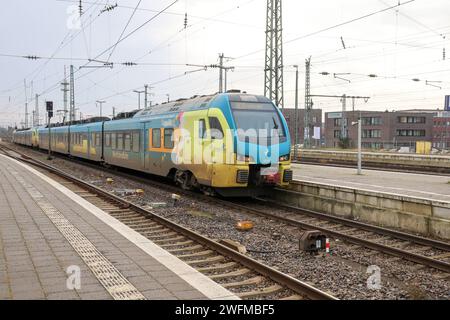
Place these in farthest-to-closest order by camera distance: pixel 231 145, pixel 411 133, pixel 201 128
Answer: pixel 411 133
pixel 201 128
pixel 231 145

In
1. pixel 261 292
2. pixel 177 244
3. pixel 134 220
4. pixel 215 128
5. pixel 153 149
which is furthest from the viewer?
pixel 153 149

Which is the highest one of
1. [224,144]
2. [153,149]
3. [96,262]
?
[224,144]

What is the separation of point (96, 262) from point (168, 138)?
943 centimetres

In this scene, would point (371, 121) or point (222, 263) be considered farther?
point (371, 121)

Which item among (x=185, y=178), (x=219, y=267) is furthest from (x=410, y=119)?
(x=219, y=267)

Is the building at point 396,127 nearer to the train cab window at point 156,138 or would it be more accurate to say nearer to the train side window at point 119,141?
the train side window at point 119,141

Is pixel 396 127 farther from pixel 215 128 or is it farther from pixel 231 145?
pixel 231 145

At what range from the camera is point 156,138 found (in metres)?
16.9

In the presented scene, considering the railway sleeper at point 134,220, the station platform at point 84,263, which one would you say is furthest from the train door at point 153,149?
the station platform at point 84,263

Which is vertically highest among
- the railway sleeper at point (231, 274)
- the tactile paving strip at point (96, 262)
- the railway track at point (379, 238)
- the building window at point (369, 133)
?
the building window at point (369, 133)

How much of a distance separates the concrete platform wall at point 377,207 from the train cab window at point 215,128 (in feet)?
10.4

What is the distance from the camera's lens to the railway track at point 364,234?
313 inches
